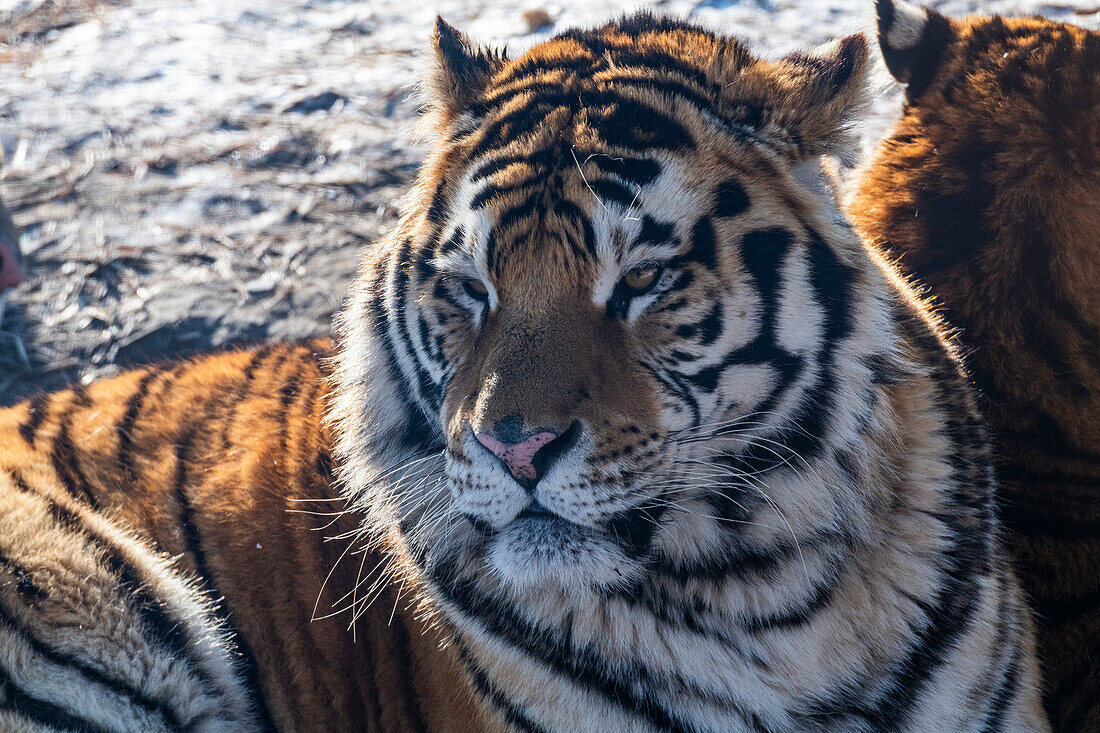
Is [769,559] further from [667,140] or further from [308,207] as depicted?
[308,207]

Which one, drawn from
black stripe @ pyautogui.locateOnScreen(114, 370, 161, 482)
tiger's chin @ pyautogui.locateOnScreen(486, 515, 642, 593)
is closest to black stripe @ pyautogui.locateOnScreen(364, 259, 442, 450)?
tiger's chin @ pyautogui.locateOnScreen(486, 515, 642, 593)

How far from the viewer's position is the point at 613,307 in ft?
4.46

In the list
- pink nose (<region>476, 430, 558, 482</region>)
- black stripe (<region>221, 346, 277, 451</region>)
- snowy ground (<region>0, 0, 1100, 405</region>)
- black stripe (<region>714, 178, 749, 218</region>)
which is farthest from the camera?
snowy ground (<region>0, 0, 1100, 405</region>)

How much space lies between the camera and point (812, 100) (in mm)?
1438

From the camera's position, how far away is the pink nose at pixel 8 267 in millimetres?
3152

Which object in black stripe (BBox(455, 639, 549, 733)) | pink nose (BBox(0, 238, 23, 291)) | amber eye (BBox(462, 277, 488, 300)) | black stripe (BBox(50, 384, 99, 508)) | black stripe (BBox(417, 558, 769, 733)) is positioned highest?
amber eye (BBox(462, 277, 488, 300))

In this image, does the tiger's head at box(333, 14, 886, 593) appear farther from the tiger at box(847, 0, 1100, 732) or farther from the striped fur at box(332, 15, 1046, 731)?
the tiger at box(847, 0, 1100, 732)

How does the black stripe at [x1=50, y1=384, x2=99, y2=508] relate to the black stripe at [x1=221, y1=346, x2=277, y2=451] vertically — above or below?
below

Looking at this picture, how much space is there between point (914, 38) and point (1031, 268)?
59 cm

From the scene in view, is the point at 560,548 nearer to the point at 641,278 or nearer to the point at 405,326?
the point at 641,278

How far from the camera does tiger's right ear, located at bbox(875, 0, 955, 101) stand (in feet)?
6.58

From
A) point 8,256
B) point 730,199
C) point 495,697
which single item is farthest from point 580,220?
point 8,256

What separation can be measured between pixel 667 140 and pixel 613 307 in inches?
10.2

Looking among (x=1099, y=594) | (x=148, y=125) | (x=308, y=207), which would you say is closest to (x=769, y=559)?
(x=1099, y=594)
